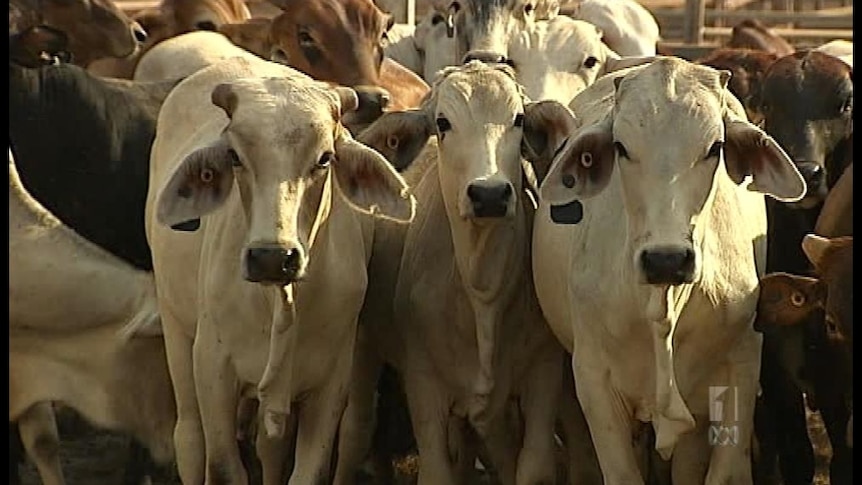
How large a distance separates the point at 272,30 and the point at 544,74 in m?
1.55

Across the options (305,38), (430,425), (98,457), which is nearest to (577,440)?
(430,425)

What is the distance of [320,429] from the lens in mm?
6867

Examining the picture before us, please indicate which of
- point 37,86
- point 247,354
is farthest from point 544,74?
point 247,354

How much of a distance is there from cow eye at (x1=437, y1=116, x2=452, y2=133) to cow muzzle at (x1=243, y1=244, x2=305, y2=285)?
87cm

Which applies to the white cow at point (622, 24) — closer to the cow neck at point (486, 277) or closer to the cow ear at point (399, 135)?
the cow ear at point (399, 135)

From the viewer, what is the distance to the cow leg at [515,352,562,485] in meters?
7.05

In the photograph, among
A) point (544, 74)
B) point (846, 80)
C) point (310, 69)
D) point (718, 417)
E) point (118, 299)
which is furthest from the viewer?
point (310, 69)

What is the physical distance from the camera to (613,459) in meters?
6.59

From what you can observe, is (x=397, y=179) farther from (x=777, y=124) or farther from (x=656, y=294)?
(x=777, y=124)

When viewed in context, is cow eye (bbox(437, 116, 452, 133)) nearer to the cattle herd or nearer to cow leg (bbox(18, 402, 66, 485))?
the cattle herd

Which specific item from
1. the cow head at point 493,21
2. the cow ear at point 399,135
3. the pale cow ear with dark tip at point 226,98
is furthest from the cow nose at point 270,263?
the cow head at point 493,21

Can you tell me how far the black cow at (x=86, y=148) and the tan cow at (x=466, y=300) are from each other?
178 cm

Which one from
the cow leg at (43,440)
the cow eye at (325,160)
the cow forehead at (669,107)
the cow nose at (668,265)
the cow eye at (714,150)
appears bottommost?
the cow leg at (43,440)

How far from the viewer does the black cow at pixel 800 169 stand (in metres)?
7.69
